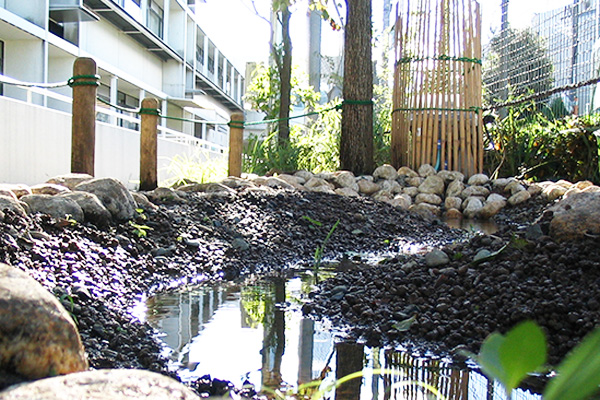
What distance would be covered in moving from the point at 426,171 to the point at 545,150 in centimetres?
210

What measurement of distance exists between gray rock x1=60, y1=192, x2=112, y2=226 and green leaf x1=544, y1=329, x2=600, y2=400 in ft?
12.3

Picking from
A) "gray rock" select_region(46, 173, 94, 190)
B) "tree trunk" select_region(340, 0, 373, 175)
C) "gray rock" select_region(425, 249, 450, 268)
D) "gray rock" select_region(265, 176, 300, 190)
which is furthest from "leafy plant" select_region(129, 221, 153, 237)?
"tree trunk" select_region(340, 0, 373, 175)

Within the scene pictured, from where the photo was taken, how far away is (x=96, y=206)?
383 centimetres

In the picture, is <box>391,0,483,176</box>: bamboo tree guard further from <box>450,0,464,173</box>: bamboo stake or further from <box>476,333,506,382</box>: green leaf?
<box>476,333,506,382</box>: green leaf

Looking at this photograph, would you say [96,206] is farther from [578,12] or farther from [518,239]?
[578,12]

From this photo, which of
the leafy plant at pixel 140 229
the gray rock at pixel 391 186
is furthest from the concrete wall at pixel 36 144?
the leafy plant at pixel 140 229

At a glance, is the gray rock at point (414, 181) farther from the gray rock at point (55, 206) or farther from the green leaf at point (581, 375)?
the green leaf at point (581, 375)

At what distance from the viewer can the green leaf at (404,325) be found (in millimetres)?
2516

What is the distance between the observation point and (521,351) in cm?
33

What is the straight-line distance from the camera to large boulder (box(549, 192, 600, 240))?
124 inches

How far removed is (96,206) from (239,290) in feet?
3.77

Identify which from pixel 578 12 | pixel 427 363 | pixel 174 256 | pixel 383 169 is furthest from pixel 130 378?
pixel 578 12

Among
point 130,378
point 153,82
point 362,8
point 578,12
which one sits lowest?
point 130,378

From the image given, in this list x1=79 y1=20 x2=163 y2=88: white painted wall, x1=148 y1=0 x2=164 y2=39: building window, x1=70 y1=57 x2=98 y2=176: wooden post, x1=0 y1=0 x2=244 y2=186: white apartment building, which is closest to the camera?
x1=70 y1=57 x2=98 y2=176: wooden post
